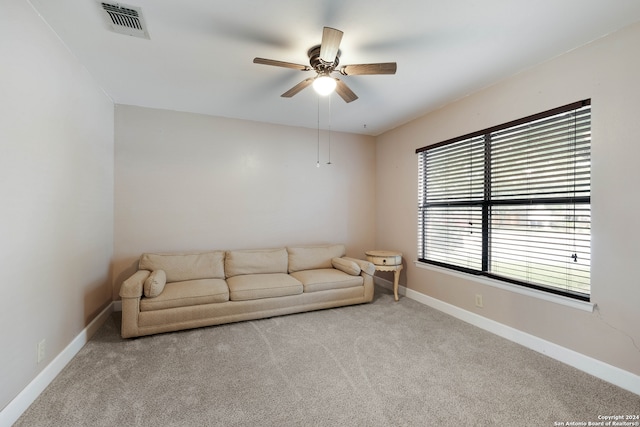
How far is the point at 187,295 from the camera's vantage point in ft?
9.53

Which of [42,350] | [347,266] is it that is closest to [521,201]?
[347,266]

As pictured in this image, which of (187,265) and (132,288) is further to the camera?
(187,265)

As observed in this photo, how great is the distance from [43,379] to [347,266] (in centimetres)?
302

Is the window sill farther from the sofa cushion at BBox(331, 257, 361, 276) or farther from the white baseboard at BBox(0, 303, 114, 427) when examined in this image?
the white baseboard at BBox(0, 303, 114, 427)

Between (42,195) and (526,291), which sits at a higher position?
(42,195)

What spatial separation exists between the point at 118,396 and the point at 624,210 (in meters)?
3.79

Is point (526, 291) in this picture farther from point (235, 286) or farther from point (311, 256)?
point (235, 286)

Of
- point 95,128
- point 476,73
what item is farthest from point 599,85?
point 95,128

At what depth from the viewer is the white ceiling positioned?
1841mm

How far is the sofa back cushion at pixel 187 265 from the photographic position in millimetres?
3314

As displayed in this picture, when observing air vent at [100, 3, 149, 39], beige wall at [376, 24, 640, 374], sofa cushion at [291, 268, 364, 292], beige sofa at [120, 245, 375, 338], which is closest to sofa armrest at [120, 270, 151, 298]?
beige sofa at [120, 245, 375, 338]

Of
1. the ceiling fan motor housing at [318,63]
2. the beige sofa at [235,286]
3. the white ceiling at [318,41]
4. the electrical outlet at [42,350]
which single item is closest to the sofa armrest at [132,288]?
the beige sofa at [235,286]

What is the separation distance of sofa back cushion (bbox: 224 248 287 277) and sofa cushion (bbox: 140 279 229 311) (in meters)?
0.42

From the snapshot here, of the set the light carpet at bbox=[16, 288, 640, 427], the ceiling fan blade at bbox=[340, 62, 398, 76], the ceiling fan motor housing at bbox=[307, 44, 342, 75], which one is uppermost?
the ceiling fan motor housing at bbox=[307, 44, 342, 75]
